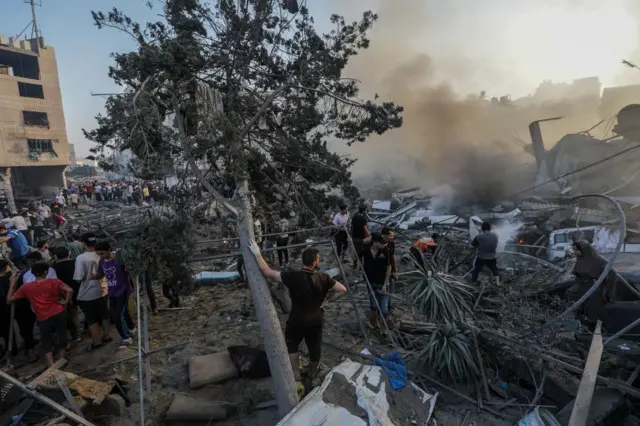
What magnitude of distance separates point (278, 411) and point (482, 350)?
2.72 m

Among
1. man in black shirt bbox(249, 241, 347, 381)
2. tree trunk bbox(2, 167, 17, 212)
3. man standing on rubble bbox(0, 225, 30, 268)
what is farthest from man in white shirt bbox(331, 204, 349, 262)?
tree trunk bbox(2, 167, 17, 212)

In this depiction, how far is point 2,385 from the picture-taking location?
4.07m

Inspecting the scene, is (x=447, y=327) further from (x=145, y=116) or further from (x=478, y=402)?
(x=145, y=116)

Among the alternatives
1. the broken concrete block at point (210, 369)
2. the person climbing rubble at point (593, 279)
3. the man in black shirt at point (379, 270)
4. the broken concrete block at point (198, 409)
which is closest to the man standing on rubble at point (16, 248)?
the broken concrete block at point (210, 369)

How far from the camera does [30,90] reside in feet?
95.6

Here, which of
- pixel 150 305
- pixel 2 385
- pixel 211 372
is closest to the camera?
pixel 2 385

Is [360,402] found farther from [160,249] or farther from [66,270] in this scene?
[66,270]

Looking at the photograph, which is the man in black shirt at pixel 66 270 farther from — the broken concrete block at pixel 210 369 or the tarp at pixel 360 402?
the tarp at pixel 360 402

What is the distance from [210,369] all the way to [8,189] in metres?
27.2

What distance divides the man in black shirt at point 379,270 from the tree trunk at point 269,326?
77.6 inches

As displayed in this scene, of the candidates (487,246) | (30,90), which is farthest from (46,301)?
(30,90)

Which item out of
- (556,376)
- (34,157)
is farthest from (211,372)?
(34,157)

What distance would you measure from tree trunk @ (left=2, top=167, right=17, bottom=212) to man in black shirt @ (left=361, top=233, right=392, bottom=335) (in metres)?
24.7

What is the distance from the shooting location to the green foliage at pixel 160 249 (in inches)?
194
